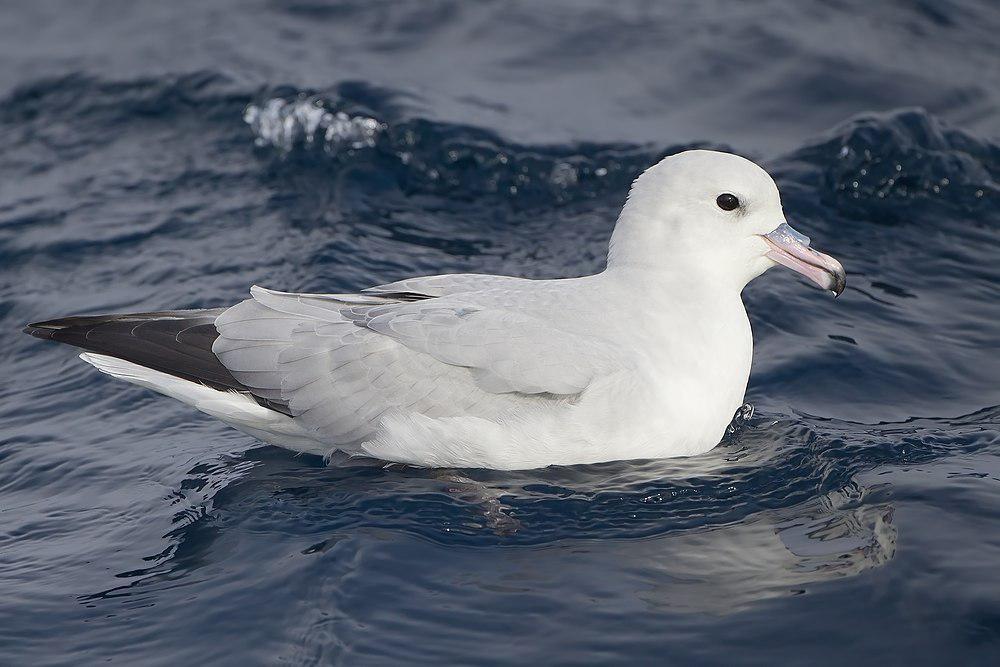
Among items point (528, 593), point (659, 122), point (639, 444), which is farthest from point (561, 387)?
point (659, 122)

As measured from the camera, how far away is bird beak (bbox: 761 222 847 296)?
5996mm

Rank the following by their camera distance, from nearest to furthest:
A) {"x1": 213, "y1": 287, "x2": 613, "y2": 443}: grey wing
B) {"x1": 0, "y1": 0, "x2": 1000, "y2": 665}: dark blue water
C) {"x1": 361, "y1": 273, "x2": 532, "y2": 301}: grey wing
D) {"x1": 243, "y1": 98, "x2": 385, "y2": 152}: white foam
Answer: {"x1": 0, "y1": 0, "x2": 1000, "y2": 665}: dark blue water, {"x1": 213, "y1": 287, "x2": 613, "y2": 443}: grey wing, {"x1": 361, "y1": 273, "x2": 532, "y2": 301}: grey wing, {"x1": 243, "y1": 98, "x2": 385, "y2": 152}: white foam

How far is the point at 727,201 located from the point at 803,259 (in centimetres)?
45

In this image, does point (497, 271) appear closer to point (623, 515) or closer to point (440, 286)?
point (440, 286)

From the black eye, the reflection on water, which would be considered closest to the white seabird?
the black eye

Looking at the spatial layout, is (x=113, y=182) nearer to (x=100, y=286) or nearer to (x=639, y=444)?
(x=100, y=286)

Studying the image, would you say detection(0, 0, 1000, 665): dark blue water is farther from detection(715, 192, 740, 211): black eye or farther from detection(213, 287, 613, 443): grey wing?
detection(715, 192, 740, 211): black eye

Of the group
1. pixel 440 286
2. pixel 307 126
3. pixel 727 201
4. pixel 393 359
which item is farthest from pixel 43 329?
pixel 307 126

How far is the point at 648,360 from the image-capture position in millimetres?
5801

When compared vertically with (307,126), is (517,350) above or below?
below

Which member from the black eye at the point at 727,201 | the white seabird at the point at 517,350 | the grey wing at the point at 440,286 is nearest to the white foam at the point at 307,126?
the grey wing at the point at 440,286

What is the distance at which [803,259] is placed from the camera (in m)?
6.03

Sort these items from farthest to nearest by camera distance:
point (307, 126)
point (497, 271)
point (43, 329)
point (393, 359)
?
point (307, 126), point (497, 271), point (43, 329), point (393, 359)

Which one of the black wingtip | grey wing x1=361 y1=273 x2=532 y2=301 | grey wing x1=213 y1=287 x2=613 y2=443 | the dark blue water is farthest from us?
grey wing x1=361 y1=273 x2=532 y2=301
